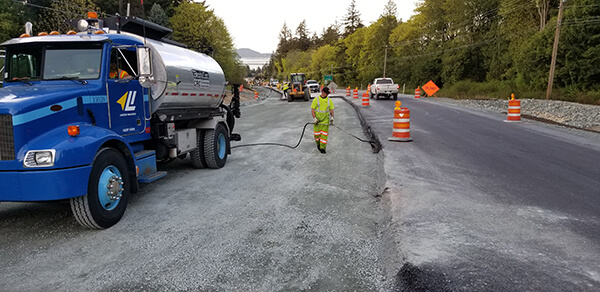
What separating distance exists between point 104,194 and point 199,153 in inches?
131

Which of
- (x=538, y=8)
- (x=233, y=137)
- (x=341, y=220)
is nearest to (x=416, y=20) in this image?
(x=538, y=8)

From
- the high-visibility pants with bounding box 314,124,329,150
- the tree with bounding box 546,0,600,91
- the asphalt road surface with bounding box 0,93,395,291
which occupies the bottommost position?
the asphalt road surface with bounding box 0,93,395,291

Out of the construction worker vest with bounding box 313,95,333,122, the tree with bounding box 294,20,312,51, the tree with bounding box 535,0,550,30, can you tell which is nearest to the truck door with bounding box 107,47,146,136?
the construction worker vest with bounding box 313,95,333,122

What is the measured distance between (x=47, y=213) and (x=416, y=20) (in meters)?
69.7

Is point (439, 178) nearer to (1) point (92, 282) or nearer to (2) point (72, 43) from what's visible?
(1) point (92, 282)

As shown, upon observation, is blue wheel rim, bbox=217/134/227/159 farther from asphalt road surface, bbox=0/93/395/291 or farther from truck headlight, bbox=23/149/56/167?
truck headlight, bbox=23/149/56/167

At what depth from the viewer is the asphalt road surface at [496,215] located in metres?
3.40

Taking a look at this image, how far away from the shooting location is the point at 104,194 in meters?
4.70

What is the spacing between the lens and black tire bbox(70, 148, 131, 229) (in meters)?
4.43

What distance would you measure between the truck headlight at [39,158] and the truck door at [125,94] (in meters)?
1.23

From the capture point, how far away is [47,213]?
521 cm

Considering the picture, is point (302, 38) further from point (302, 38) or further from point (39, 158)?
point (39, 158)

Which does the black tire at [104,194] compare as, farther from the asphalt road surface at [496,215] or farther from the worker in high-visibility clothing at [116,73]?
the asphalt road surface at [496,215]

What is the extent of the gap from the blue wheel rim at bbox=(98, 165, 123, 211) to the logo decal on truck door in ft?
3.67
